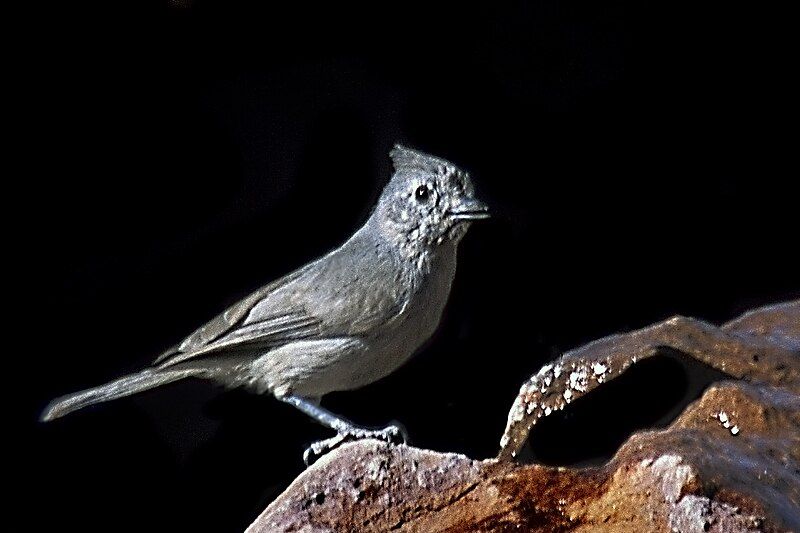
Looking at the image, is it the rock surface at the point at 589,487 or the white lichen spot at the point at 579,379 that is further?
the white lichen spot at the point at 579,379

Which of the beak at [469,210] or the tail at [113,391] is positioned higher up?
the beak at [469,210]

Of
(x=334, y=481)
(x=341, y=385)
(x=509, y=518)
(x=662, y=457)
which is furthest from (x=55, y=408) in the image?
(x=662, y=457)

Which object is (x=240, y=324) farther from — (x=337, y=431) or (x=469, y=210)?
(x=469, y=210)

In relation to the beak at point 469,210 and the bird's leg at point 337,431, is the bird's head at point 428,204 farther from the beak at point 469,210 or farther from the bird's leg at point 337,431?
the bird's leg at point 337,431

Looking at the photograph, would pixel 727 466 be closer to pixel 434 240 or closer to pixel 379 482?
pixel 379 482

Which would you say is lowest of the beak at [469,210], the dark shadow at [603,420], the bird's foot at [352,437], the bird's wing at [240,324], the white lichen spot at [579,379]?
the dark shadow at [603,420]

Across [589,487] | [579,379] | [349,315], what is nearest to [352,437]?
[349,315]

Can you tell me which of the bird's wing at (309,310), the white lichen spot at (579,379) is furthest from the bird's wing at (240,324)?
the white lichen spot at (579,379)
